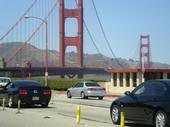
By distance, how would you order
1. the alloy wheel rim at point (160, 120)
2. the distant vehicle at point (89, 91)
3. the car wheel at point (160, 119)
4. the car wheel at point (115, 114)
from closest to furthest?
the car wheel at point (160, 119) < the alloy wheel rim at point (160, 120) < the car wheel at point (115, 114) < the distant vehicle at point (89, 91)

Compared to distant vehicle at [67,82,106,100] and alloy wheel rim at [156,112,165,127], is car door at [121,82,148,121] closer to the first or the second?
alloy wheel rim at [156,112,165,127]

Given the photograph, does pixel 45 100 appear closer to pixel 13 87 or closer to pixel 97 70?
pixel 13 87

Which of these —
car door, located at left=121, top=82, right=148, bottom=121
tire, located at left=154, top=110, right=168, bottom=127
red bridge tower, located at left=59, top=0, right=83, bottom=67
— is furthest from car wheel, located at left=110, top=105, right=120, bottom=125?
red bridge tower, located at left=59, top=0, right=83, bottom=67

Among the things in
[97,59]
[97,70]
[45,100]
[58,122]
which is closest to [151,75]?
[45,100]

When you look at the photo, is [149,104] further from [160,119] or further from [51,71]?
[51,71]

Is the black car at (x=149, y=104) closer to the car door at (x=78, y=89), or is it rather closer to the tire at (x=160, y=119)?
the tire at (x=160, y=119)

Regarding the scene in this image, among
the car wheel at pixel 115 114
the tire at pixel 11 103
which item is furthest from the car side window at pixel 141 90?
the tire at pixel 11 103

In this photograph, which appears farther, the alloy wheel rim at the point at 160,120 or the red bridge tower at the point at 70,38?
the red bridge tower at the point at 70,38

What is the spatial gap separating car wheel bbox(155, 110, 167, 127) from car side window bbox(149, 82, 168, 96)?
0.54 metres

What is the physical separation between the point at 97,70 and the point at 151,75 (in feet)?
165

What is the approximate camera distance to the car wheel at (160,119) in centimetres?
1339

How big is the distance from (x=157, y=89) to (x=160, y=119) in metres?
0.96

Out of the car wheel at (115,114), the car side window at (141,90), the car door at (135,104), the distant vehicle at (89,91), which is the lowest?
the distant vehicle at (89,91)

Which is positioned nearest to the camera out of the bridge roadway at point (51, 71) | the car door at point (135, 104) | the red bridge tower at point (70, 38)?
the car door at point (135, 104)
